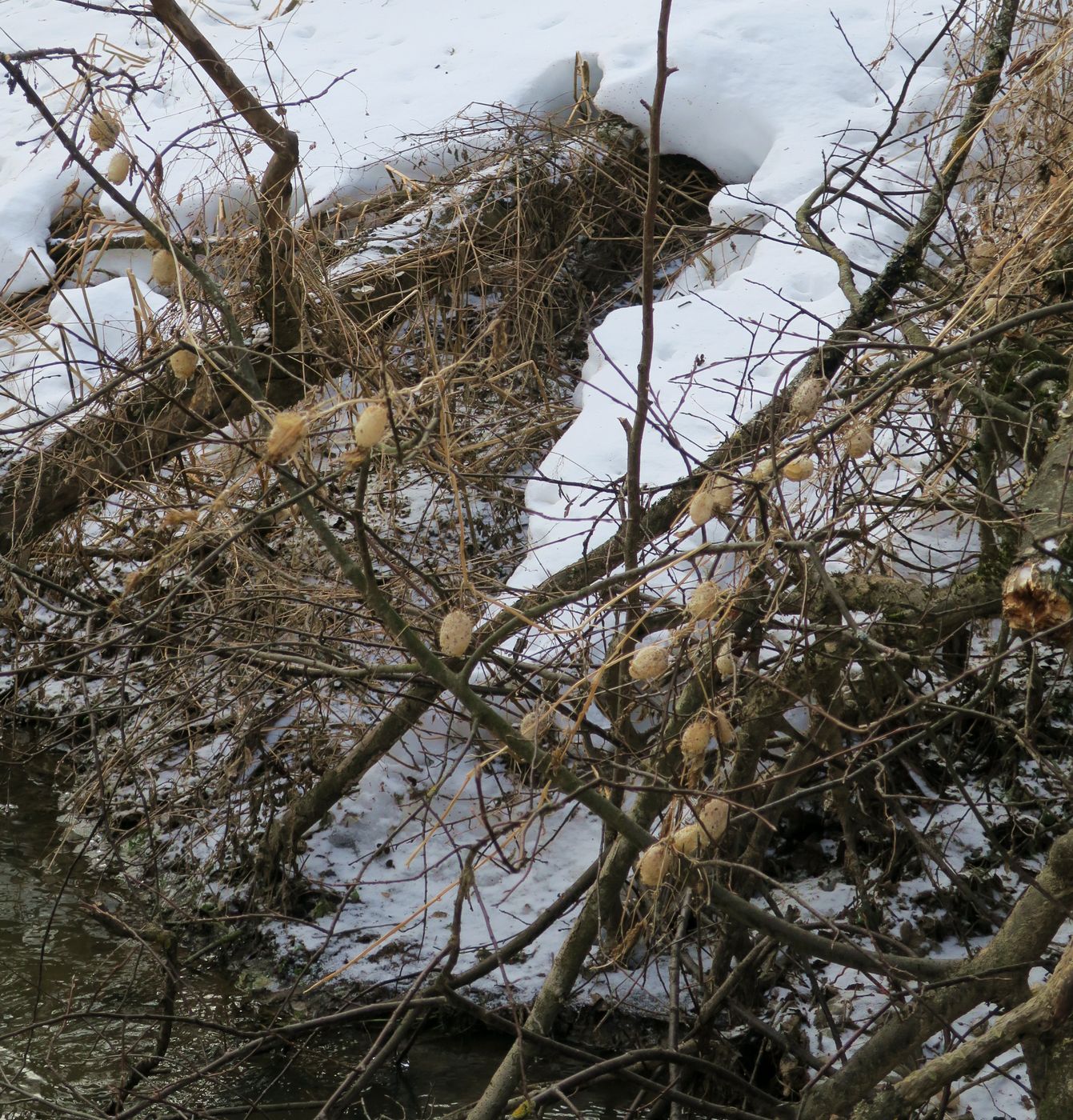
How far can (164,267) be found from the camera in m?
2.00

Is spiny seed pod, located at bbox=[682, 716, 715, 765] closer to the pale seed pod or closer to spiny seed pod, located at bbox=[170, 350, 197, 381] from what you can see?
the pale seed pod

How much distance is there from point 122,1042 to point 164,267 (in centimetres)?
215

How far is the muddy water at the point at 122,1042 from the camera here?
326 cm

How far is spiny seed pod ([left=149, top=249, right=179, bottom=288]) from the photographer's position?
1988 millimetres

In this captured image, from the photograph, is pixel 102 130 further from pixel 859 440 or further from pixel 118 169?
pixel 859 440

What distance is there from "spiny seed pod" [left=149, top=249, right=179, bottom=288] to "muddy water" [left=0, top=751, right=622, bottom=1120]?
1690 mm

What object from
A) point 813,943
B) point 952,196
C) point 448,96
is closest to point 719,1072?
point 813,943

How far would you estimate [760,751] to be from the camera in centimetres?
297

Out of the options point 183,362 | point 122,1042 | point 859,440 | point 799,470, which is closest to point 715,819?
point 799,470

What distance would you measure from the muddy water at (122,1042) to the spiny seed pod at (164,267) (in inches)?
66.6

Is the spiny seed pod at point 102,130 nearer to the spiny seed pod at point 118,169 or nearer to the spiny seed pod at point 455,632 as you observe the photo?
the spiny seed pod at point 118,169

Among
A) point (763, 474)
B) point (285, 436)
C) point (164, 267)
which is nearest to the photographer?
point (285, 436)

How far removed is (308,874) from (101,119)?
3.02 metres

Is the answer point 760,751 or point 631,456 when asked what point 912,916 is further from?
point 631,456
